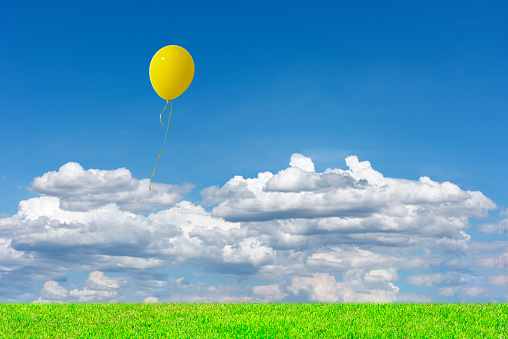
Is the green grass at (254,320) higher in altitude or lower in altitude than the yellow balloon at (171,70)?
lower

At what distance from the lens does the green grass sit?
46.9 ft

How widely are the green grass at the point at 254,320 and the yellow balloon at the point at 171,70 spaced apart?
289 inches

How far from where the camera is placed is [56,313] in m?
16.6

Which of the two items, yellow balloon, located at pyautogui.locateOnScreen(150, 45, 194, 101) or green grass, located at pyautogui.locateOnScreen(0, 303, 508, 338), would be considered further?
yellow balloon, located at pyautogui.locateOnScreen(150, 45, 194, 101)

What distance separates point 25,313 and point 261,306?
784cm

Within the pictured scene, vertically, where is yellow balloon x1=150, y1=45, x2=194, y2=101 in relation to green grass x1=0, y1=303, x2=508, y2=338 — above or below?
above

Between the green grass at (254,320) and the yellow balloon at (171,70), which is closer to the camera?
the green grass at (254,320)

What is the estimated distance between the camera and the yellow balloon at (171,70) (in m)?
16.2

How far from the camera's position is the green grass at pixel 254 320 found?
46.9 feet

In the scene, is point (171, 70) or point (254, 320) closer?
point (254, 320)

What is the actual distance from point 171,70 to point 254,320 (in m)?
8.31

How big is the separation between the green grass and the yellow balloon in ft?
24.1

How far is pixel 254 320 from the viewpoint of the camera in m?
15.3

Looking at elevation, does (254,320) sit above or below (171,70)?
below
